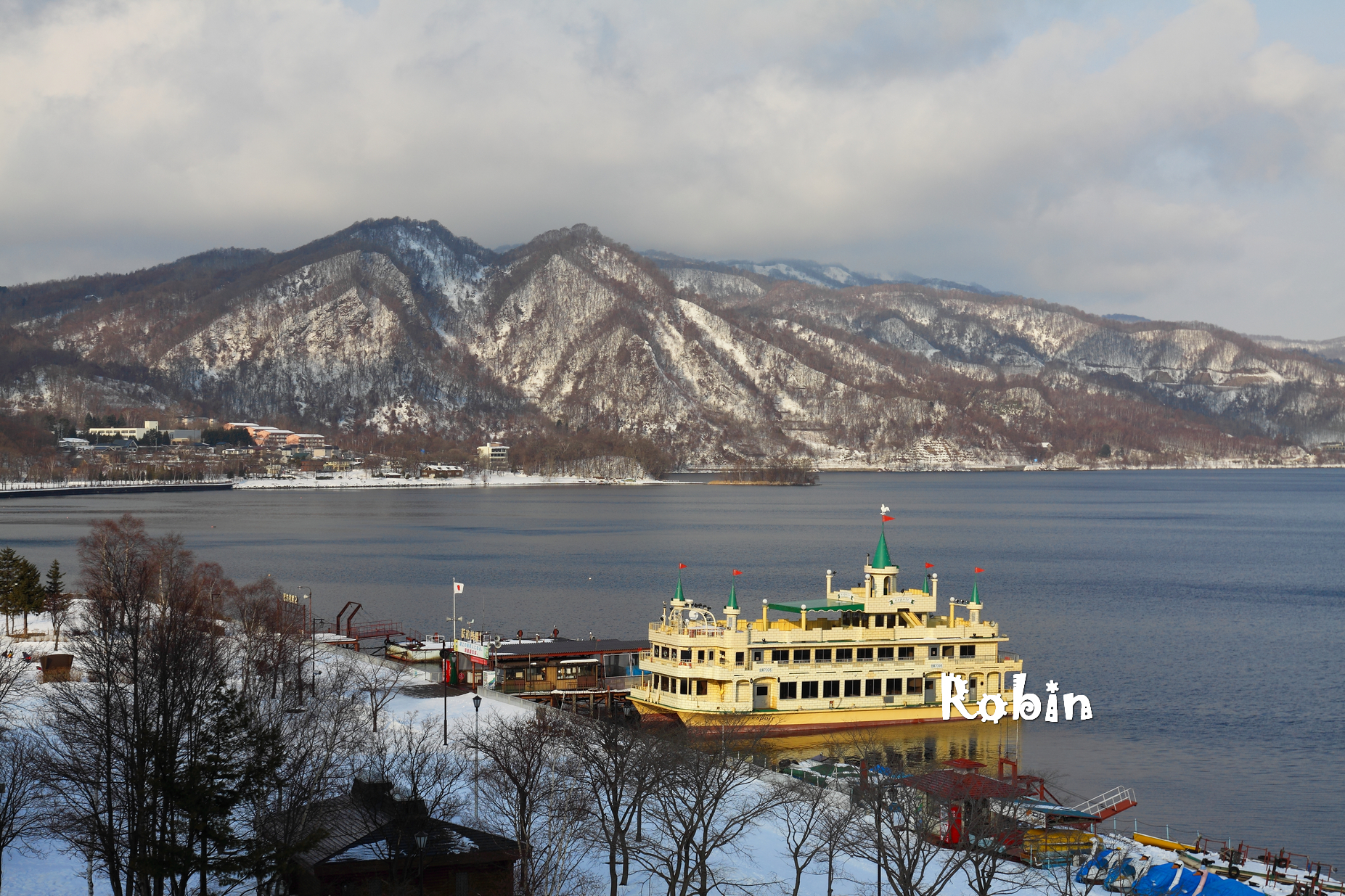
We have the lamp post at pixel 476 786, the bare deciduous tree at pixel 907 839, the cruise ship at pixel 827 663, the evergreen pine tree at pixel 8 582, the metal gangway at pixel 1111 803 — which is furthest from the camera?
the evergreen pine tree at pixel 8 582

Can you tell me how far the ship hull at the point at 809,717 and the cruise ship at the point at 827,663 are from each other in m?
0.04

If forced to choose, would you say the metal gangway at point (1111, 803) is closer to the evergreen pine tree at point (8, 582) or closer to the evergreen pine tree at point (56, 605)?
the evergreen pine tree at point (56, 605)

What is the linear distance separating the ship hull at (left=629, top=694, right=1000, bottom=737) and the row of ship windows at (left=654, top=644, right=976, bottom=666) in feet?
5.89

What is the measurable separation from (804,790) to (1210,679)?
131ft

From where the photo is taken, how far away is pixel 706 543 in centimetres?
13662

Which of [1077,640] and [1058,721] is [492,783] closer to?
[1058,721]

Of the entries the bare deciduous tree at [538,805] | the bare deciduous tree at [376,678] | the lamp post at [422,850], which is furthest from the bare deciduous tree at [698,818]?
the bare deciduous tree at [376,678]

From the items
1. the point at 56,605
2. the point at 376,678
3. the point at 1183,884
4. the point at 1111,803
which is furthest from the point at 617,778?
the point at 56,605

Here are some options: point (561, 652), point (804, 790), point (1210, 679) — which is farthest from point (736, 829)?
point (1210, 679)

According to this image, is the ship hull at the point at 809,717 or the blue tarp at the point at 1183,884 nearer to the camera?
the blue tarp at the point at 1183,884

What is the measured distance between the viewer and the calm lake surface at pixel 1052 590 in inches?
1747

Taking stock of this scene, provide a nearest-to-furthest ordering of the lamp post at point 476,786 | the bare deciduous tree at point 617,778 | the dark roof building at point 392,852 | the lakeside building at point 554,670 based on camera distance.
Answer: the dark roof building at point 392,852
the bare deciduous tree at point 617,778
the lamp post at point 476,786
the lakeside building at point 554,670

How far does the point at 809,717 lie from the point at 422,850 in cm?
2511

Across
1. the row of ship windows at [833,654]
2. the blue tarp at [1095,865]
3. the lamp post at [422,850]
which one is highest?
the lamp post at [422,850]
